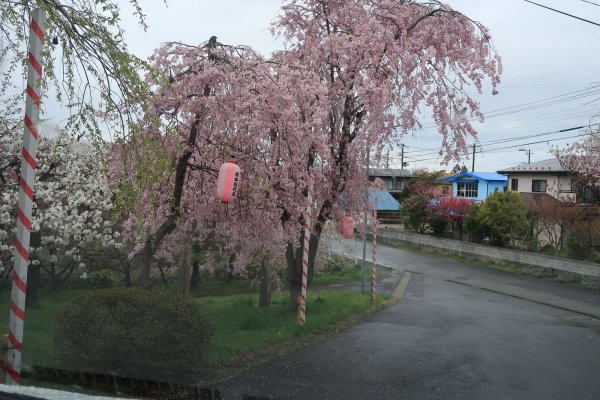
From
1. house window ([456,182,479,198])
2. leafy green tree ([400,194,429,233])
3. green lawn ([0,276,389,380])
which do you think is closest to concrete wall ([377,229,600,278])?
leafy green tree ([400,194,429,233])

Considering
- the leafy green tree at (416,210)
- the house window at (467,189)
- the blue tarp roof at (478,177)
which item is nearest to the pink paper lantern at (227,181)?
the leafy green tree at (416,210)

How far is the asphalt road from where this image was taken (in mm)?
6809

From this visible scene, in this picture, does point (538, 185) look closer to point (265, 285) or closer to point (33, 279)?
point (265, 285)

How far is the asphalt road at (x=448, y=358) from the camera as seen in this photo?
681 cm

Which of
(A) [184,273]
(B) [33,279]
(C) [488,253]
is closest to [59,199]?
(B) [33,279]

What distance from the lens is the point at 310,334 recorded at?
10.4 m

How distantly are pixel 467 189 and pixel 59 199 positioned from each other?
40079 millimetres

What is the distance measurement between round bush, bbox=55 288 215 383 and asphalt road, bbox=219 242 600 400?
672 mm

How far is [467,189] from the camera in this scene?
47.5 metres

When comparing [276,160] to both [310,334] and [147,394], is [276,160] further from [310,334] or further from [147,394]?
[147,394]

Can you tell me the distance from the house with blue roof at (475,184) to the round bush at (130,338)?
137 feet

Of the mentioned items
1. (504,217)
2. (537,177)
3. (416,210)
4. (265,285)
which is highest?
(537,177)

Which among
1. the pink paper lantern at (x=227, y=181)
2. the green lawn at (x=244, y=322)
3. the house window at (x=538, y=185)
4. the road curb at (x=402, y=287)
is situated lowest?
the road curb at (x=402, y=287)

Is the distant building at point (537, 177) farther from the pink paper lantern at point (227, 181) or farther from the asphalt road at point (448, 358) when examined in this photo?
the pink paper lantern at point (227, 181)
